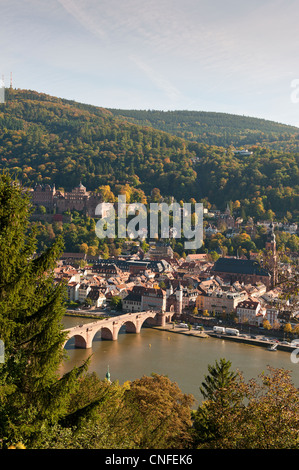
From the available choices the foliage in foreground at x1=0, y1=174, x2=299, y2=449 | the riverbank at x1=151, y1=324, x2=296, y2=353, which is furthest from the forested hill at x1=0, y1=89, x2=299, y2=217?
the foliage in foreground at x1=0, y1=174, x2=299, y2=449

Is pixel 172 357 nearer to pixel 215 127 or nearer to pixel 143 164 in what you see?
pixel 143 164

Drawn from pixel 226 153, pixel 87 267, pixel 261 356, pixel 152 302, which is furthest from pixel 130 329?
pixel 226 153

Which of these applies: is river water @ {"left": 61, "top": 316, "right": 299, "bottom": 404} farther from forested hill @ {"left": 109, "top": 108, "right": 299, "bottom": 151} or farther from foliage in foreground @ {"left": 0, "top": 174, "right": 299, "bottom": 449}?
forested hill @ {"left": 109, "top": 108, "right": 299, "bottom": 151}

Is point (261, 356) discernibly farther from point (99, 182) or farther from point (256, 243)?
point (99, 182)

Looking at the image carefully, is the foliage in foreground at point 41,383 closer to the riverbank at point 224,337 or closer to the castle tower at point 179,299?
the riverbank at point 224,337

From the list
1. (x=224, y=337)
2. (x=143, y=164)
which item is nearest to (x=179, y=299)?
(x=224, y=337)
